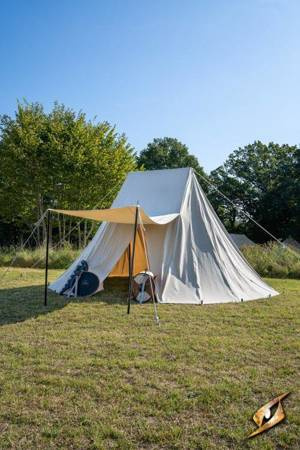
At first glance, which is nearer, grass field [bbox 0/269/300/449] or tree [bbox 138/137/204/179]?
grass field [bbox 0/269/300/449]

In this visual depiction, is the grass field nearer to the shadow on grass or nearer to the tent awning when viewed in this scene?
the shadow on grass

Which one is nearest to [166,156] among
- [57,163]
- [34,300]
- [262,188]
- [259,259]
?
[262,188]

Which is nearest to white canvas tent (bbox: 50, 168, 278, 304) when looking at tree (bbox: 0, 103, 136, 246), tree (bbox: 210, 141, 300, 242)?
tree (bbox: 0, 103, 136, 246)

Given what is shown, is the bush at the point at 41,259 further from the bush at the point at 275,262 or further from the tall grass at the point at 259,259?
the bush at the point at 275,262

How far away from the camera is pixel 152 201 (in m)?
7.30

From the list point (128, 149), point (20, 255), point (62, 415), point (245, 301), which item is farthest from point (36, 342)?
point (128, 149)

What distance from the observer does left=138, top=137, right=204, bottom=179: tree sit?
1213 inches

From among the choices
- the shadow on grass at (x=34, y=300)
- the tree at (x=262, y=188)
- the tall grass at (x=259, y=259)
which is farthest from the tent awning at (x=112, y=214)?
the tree at (x=262, y=188)

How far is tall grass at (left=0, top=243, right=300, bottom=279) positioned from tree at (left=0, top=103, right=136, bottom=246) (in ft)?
12.2

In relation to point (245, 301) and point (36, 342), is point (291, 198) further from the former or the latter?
point (36, 342)

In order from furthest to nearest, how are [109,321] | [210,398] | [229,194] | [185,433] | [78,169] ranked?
[229,194] < [78,169] < [109,321] < [210,398] < [185,433]

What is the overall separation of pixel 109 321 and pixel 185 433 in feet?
8.77

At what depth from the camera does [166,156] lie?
102ft

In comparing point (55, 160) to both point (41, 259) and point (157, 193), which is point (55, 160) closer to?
point (41, 259)
